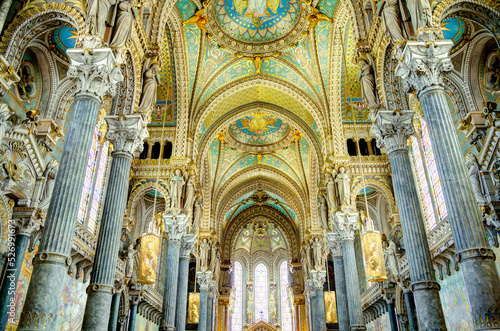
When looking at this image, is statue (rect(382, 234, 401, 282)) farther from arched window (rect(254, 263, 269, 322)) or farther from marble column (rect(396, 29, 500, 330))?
arched window (rect(254, 263, 269, 322))

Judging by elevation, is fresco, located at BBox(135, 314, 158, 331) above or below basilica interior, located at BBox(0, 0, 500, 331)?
below

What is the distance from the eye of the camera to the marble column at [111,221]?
7684 millimetres

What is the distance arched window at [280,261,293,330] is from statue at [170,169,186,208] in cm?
1997

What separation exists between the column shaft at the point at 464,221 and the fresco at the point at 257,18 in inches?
412

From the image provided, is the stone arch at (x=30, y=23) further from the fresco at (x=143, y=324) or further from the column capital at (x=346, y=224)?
the fresco at (x=143, y=324)

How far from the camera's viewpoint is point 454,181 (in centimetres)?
660

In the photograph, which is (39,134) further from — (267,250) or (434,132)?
(267,250)

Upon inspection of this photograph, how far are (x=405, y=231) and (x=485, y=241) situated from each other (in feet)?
7.06

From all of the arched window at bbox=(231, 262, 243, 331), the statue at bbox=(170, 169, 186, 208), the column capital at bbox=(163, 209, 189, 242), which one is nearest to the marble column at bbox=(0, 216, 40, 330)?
the column capital at bbox=(163, 209, 189, 242)

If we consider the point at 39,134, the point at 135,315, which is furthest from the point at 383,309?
the point at 39,134

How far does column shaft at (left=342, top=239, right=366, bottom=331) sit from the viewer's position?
13430mm

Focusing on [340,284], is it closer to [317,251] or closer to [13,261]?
[317,251]

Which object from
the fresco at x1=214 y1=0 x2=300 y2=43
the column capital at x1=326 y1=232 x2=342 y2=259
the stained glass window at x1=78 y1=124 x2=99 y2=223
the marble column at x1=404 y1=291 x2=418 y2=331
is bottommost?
the marble column at x1=404 y1=291 x2=418 y2=331

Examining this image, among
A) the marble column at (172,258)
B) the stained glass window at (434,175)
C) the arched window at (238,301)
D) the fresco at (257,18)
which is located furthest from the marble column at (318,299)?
the arched window at (238,301)
